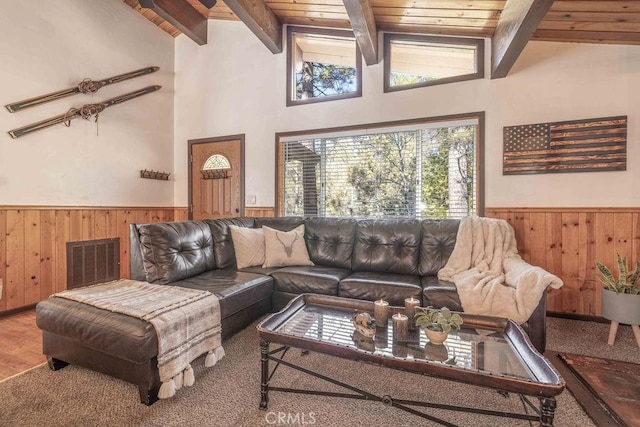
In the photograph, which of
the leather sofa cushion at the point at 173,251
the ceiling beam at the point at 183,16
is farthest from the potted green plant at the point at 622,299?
the ceiling beam at the point at 183,16

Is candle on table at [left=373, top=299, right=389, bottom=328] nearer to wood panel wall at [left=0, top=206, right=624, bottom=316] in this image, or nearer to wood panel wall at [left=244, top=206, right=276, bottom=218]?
wood panel wall at [left=0, top=206, right=624, bottom=316]

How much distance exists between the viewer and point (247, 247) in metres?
2.92

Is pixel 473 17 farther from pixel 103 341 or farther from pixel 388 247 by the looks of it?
pixel 103 341

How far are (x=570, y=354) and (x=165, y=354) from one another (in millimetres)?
2607

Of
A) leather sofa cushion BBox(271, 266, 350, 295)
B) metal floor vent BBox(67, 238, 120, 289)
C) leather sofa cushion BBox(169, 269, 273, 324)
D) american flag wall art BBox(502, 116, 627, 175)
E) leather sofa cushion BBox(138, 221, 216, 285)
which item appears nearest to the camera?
leather sofa cushion BBox(169, 269, 273, 324)

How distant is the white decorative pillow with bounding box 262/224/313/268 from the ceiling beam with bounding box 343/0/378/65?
2041mm

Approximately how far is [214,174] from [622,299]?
176 inches

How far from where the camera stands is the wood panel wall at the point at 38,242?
280 cm

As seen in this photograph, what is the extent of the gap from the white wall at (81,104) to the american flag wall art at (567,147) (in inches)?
175

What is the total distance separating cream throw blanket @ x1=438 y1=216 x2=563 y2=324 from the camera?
6.31 feet

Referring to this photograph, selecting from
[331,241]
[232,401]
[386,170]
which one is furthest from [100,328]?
[386,170]

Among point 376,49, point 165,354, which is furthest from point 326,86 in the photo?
point 165,354

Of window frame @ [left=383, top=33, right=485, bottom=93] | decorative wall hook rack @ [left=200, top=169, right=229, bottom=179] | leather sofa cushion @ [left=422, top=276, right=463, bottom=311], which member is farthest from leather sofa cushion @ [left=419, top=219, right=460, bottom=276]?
decorative wall hook rack @ [left=200, top=169, right=229, bottom=179]

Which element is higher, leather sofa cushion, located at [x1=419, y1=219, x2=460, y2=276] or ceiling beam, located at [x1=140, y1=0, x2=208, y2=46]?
ceiling beam, located at [x1=140, y1=0, x2=208, y2=46]
